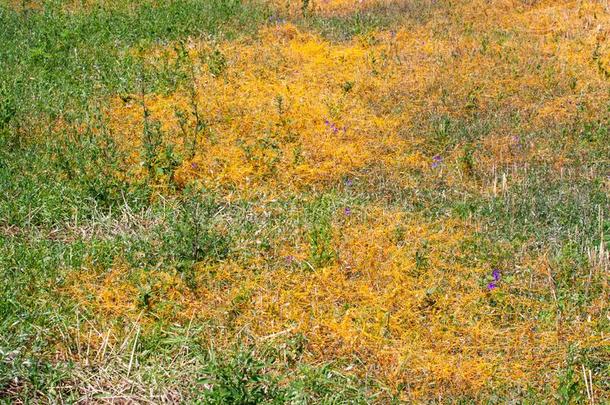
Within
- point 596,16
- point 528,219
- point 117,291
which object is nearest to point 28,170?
point 117,291

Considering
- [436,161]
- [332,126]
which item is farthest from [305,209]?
[332,126]

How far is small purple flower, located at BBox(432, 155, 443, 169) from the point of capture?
6398 mm

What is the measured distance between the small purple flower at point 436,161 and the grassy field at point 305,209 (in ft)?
0.10

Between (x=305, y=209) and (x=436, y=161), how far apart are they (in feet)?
5.17

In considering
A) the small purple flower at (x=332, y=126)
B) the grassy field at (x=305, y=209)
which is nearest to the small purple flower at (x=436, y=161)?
the grassy field at (x=305, y=209)

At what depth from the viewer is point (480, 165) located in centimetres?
641

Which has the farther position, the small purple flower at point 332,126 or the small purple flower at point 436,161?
the small purple flower at point 332,126

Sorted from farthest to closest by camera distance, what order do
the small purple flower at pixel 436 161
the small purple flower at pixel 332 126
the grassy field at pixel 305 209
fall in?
the small purple flower at pixel 332 126, the small purple flower at pixel 436 161, the grassy field at pixel 305 209

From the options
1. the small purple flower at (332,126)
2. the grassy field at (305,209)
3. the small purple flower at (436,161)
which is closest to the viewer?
the grassy field at (305,209)

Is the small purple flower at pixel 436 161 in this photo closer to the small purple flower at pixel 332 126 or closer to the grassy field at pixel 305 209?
the grassy field at pixel 305 209

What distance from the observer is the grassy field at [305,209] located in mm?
3998

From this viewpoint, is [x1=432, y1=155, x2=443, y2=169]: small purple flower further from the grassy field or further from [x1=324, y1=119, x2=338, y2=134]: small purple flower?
[x1=324, y1=119, x2=338, y2=134]: small purple flower

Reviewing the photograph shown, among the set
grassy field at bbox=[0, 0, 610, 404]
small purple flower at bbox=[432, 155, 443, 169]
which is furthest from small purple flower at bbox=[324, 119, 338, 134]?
small purple flower at bbox=[432, 155, 443, 169]

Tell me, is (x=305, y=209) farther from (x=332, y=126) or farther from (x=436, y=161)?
(x=332, y=126)
